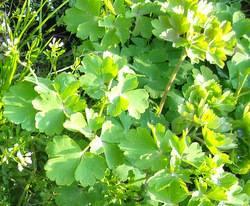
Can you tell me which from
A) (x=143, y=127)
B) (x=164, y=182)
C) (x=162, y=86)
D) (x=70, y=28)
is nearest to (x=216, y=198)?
(x=164, y=182)

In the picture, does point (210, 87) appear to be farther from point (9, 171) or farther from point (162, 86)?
point (9, 171)

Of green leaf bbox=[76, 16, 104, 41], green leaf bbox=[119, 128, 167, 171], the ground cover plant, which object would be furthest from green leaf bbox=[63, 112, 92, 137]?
green leaf bbox=[76, 16, 104, 41]

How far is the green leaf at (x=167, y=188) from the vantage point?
5.92ft

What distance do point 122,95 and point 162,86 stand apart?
1.01 feet

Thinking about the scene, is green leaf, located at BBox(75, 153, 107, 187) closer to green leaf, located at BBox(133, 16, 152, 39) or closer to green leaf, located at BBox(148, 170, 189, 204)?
green leaf, located at BBox(148, 170, 189, 204)

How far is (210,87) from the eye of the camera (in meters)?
2.07

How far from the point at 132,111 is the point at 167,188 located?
28 centimetres

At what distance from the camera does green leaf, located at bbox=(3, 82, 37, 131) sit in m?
1.84

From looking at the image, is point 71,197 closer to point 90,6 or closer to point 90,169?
point 90,169

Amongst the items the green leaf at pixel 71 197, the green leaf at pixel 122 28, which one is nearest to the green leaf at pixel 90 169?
the green leaf at pixel 71 197

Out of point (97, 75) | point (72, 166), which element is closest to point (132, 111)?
point (97, 75)

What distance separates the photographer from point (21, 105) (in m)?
1.86

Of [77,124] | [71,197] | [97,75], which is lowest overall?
[71,197]

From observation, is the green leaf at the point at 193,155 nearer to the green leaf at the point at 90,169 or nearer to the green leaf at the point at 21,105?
the green leaf at the point at 90,169
